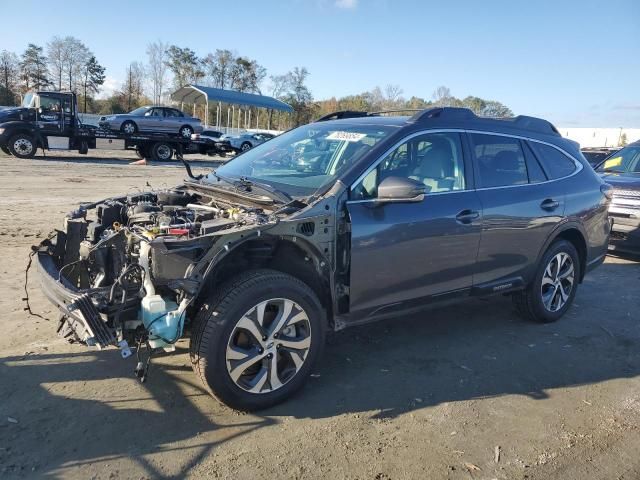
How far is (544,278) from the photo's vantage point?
519 centimetres

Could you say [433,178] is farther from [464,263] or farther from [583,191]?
[583,191]

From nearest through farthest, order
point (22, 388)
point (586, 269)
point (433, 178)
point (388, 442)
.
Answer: point (388, 442)
point (22, 388)
point (433, 178)
point (586, 269)

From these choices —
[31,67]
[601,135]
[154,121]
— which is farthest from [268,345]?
[31,67]

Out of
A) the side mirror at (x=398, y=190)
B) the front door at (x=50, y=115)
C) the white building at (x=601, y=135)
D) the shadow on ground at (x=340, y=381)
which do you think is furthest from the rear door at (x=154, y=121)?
the white building at (x=601, y=135)

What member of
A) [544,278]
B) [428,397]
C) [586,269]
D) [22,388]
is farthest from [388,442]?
[586,269]

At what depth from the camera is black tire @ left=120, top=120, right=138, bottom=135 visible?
24.8 metres

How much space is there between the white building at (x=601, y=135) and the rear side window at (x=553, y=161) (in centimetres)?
4641

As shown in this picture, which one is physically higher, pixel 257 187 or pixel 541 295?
pixel 257 187

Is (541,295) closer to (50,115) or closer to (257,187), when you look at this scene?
(257,187)

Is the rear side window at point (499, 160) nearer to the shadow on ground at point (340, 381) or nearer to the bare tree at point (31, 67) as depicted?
the shadow on ground at point (340, 381)

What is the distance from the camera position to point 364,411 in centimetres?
351

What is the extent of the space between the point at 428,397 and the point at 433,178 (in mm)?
1698

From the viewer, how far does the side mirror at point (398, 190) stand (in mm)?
3660

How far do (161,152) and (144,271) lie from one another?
2411 cm
